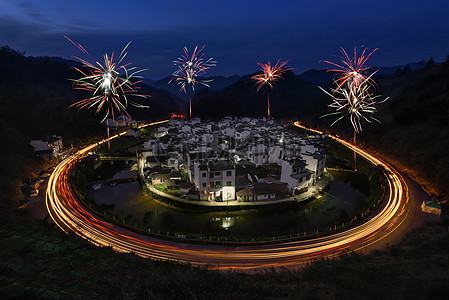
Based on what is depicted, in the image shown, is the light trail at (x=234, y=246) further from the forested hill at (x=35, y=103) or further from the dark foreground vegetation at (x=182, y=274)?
the forested hill at (x=35, y=103)

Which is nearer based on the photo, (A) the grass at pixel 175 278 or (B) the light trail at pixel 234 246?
(A) the grass at pixel 175 278

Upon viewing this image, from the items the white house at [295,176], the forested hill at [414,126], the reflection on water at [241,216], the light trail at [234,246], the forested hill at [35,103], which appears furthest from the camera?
the forested hill at [35,103]

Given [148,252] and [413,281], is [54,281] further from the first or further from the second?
[413,281]

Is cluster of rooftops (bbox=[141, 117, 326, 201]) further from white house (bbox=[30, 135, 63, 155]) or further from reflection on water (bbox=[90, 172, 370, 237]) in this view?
white house (bbox=[30, 135, 63, 155])

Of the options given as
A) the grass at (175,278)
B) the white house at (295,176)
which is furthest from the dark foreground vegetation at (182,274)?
the white house at (295,176)

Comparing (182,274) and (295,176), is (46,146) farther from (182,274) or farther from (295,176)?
(295,176)

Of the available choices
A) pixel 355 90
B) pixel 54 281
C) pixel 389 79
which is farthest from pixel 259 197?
pixel 389 79
